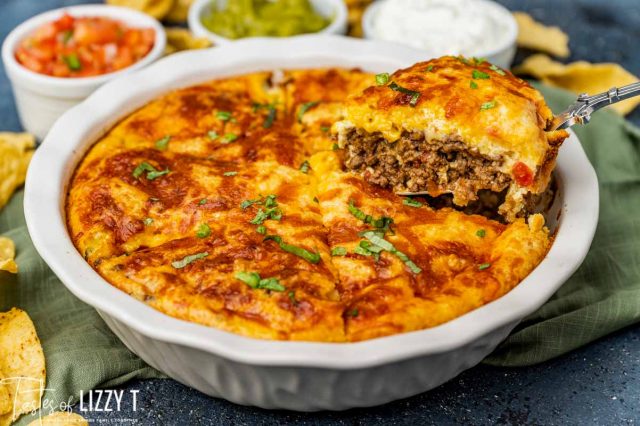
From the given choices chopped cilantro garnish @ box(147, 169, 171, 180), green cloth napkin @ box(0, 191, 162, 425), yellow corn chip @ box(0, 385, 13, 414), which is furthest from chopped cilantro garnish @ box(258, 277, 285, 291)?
yellow corn chip @ box(0, 385, 13, 414)

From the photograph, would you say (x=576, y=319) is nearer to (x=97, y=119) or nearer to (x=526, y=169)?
(x=526, y=169)

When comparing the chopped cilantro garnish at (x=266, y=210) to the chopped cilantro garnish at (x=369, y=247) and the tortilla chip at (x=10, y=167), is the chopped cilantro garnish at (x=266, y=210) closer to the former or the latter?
the chopped cilantro garnish at (x=369, y=247)

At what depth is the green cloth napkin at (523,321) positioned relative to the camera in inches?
183

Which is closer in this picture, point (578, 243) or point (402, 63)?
point (578, 243)

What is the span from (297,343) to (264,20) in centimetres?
454

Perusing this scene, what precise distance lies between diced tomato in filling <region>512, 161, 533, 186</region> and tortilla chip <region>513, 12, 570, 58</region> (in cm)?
354

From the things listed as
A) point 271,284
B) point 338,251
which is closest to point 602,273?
point 338,251

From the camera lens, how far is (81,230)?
473 centimetres

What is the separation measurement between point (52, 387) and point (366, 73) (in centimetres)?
324

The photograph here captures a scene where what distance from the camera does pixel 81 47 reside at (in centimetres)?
693

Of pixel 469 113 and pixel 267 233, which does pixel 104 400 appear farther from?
pixel 469 113

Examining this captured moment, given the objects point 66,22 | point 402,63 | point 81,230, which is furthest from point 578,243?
point 66,22

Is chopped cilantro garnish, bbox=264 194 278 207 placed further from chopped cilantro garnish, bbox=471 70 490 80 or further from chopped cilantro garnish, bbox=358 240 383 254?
chopped cilantro garnish, bbox=471 70 490 80

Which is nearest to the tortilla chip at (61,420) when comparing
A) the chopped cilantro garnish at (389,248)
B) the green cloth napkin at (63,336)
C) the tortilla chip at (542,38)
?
the green cloth napkin at (63,336)
